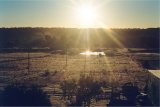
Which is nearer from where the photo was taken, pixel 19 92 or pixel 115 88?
pixel 19 92

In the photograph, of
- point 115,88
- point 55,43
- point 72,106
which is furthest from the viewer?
point 55,43

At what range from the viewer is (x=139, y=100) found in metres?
20.1

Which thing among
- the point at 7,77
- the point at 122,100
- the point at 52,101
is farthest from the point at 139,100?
the point at 7,77

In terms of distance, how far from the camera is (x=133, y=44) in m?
86.1

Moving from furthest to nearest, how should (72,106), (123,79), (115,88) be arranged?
(123,79) < (115,88) < (72,106)

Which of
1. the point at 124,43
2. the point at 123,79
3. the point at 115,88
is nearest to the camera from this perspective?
the point at 115,88

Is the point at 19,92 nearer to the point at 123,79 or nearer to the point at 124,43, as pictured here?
the point at 123,79

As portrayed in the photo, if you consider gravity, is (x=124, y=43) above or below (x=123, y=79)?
above

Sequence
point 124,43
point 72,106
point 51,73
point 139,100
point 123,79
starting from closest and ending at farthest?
point 72,106 → point 139,100 → point 123,79 → point 51,73 → point 124,43

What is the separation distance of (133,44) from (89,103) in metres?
68.6

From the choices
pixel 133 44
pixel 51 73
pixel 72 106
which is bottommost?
pixel 72 106

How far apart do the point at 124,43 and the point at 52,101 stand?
7165 centimetres

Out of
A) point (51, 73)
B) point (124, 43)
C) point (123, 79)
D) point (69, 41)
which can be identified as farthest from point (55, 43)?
point (123, 79)

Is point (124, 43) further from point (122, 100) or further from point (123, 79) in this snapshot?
point (122, 100)
